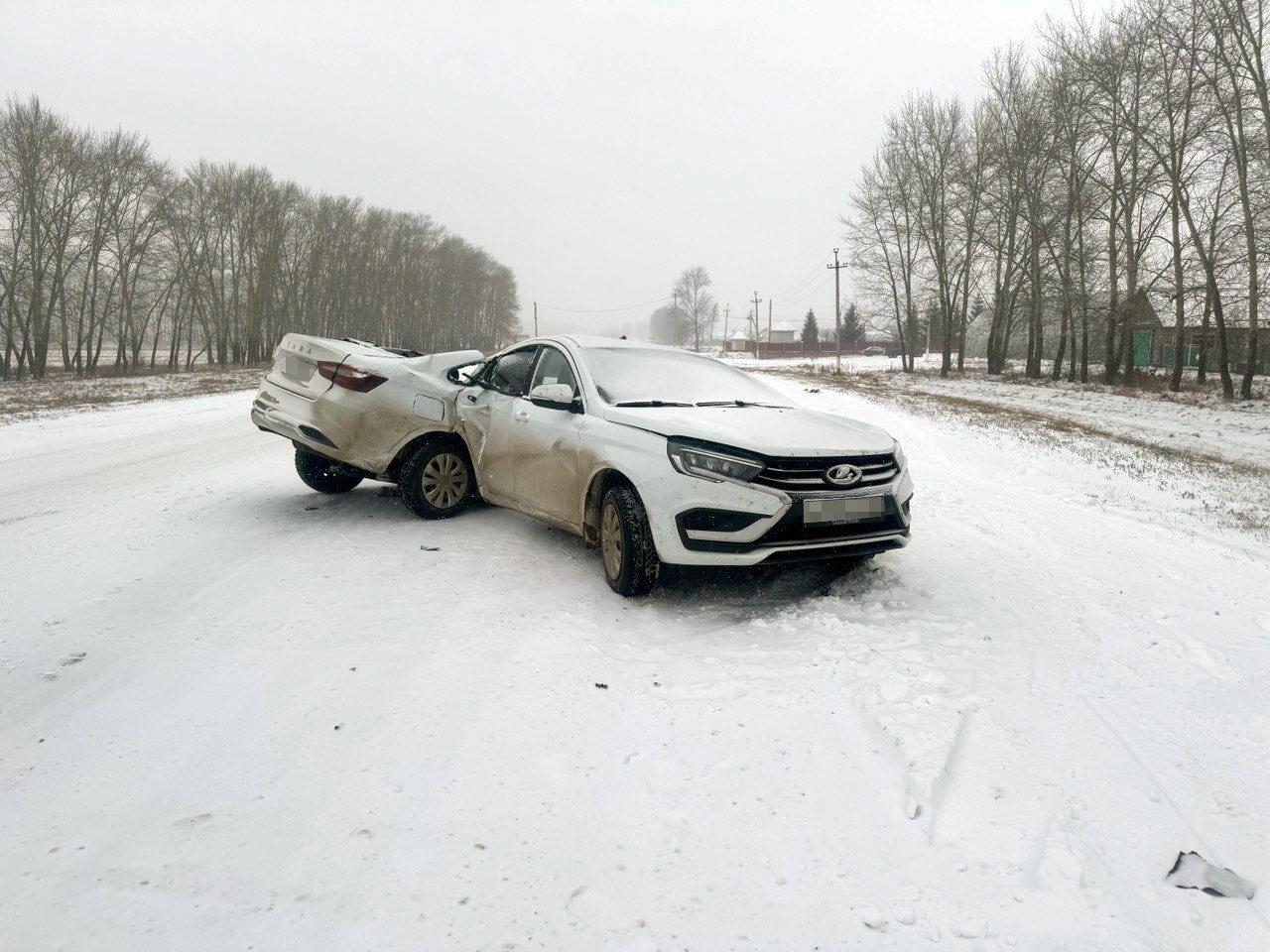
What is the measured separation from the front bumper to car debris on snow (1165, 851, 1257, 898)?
7.00ft

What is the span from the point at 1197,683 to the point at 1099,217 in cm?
3159

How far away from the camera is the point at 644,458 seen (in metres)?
4.26

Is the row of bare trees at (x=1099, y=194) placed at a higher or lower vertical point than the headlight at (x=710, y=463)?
higher

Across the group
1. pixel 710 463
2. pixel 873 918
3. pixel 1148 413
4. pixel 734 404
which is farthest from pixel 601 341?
pixel 1148 413

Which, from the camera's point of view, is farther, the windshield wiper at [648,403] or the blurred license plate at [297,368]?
the blurred license plate at [297,368]

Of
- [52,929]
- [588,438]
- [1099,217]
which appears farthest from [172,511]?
[1099,217]

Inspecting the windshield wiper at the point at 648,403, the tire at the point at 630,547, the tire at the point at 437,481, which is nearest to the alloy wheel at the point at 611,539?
the tire at the point at 630,547

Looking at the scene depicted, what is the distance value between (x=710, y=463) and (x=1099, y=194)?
104 feet

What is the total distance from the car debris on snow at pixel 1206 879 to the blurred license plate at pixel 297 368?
6286mm

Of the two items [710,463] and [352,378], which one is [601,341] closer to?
[352,378]

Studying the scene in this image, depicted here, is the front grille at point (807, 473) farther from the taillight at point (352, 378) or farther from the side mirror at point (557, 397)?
the taillight at point (352, 378)

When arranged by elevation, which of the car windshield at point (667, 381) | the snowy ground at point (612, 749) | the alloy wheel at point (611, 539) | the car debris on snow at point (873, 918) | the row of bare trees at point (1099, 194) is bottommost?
the car debris on snow at point (873, 918)

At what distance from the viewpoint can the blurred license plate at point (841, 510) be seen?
4043 millimetres

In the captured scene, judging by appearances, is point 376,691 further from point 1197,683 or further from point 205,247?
point 205,247
